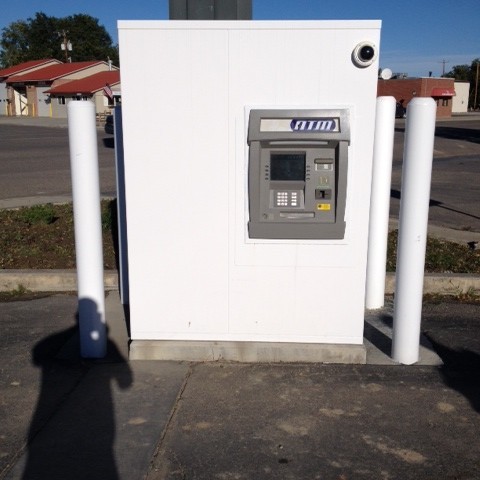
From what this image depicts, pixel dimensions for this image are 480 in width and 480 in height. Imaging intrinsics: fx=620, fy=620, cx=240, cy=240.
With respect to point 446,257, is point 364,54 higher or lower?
higher

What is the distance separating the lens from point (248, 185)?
4312 millimetres

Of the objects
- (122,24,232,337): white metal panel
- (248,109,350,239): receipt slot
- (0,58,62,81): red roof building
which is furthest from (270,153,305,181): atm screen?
(0,58,62,81): red roof building

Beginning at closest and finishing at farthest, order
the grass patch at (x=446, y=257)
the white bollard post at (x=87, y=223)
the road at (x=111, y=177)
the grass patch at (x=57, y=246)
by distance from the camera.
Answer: the white bollard post at (x=87, y=223), the grass patch at (x=446, y=257), the grass patch at (x=57, y=246), the road at (x=111, y=177)

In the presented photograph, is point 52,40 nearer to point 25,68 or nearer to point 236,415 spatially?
point 25,68

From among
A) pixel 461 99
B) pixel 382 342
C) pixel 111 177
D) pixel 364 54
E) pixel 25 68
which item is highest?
pixel 25 68

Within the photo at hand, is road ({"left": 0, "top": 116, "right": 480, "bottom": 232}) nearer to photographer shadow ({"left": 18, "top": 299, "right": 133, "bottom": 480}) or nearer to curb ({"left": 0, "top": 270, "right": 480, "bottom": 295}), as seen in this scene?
curb ({"left": 0, "top": 270, "right": 480, "bottom": 295})

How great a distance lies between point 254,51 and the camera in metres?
4.14

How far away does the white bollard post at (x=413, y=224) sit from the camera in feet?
13.9

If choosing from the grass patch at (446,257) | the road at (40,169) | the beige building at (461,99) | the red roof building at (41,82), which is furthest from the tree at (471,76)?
the grass patch at (446,257)

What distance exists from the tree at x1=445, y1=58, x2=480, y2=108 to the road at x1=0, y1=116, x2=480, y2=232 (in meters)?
62.8

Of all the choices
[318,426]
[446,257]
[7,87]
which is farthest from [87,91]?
[318,426]

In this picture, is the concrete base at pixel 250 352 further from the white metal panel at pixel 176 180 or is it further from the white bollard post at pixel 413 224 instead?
the white bollard post at pixel 413 224

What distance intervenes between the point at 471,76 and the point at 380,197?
95693 mm

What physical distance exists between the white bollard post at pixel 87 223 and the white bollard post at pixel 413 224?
2193 mm
